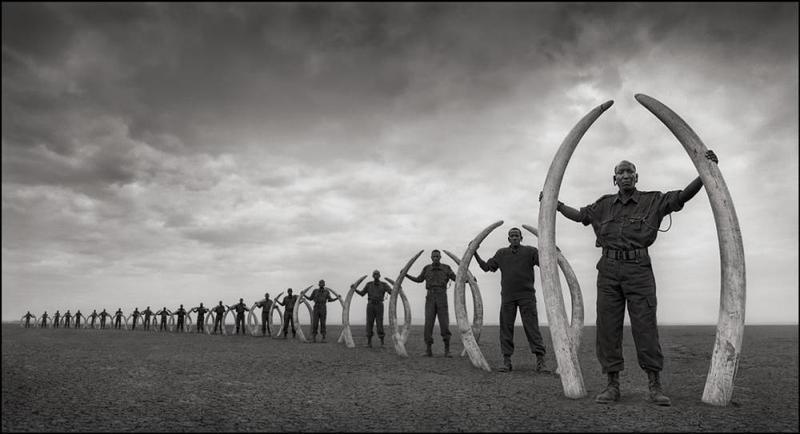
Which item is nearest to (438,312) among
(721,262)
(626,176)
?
(626,176)

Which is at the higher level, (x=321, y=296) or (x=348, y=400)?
(x=321, y=296)

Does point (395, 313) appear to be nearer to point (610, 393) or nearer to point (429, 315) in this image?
point (429, 315)

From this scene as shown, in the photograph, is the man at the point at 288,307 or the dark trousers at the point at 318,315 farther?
the man at the point at 288,307

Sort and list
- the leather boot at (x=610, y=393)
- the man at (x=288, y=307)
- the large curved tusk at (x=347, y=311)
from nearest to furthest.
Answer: the leather boot at (x=610, y=393) < the large curved tusk at (x=347, y=311) < the man at (x=288, y=307)

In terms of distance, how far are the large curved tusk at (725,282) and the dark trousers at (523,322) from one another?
3461 mm

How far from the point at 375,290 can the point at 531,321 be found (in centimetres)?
816

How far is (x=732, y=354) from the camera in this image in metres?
4.61

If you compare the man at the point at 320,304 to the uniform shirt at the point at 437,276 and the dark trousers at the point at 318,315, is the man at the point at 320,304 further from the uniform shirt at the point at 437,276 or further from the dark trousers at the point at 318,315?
the uniform shirt at the point at 437,276

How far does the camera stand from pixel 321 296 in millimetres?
18422

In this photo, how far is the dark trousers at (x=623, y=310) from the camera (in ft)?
16.1

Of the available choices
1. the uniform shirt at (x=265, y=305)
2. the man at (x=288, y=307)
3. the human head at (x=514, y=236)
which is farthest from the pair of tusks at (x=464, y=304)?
the uniform shirt at (x=265, y=305)

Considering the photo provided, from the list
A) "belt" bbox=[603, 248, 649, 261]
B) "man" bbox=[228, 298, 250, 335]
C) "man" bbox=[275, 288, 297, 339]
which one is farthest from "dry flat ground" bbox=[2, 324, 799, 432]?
"man" bbox=[228, 298, 250, 335]

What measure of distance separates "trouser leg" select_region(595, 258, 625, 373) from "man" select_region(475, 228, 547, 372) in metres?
2.99

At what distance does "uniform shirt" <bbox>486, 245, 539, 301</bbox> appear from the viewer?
8414 millimetres
